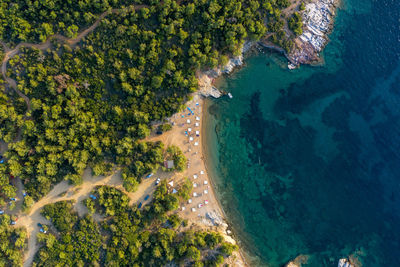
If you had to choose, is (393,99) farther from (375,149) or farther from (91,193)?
(91,193)

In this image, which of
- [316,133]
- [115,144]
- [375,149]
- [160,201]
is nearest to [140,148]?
[115,144]

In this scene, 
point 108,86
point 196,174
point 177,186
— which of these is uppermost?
point 108,86

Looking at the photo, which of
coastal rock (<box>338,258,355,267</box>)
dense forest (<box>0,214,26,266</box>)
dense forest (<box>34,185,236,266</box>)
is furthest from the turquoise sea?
dense forest (<box>0,214,26,266</box>)

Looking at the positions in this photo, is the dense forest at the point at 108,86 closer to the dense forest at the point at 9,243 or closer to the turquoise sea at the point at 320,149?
the dense forest at the point at 9,243

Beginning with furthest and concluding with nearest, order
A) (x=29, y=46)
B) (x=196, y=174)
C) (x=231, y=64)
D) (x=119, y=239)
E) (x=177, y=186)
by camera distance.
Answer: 1. (x=231, y=64)
2. (x=196, y=174)
3. (x=177, y=186)
4. (x=29, y=46)
5. (x=119, y=239)

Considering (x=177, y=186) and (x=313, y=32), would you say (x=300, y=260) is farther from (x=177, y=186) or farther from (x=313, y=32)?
(x=313, y=32)

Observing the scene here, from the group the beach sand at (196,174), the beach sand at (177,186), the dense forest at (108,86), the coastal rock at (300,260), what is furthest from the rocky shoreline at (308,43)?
the coastal rock at (300,260)

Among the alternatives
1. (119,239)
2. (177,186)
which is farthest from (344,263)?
(119,239)

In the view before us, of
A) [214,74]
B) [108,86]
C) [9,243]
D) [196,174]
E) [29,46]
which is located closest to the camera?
[9,243]
